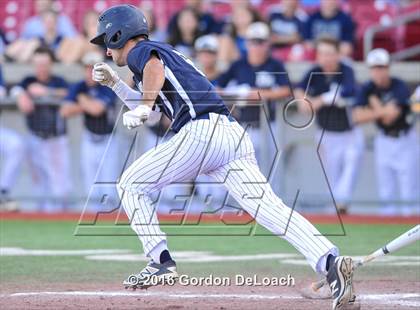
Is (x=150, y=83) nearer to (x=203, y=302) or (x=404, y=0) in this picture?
(x=203, y=302)

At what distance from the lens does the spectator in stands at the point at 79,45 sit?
1512cm

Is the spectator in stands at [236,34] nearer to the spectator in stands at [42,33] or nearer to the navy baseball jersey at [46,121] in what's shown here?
the spectator in stands at [42,33]

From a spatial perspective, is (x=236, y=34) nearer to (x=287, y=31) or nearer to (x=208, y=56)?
(x=287, y=31)

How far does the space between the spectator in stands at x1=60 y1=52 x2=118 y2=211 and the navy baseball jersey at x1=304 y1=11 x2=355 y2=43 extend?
346 cm

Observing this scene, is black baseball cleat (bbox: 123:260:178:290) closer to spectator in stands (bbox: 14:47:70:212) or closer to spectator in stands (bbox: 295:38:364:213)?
spectator in stands (bbox: 295:38:364:213)

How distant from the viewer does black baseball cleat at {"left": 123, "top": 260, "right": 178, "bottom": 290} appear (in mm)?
6348

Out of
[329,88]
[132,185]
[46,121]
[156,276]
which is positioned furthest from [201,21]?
[156,276]

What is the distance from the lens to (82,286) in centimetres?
767

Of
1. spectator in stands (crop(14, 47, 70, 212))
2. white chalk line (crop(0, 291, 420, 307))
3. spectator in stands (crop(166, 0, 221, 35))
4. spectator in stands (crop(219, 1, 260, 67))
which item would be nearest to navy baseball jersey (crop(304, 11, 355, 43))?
spectator in stands (crop(219, 1, 260, 67))

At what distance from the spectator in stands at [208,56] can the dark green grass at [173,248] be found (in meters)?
2.46

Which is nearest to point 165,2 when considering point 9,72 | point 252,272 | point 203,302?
point 9,72

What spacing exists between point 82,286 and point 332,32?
858cm

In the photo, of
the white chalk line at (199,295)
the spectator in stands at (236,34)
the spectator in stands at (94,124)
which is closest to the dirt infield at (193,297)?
the white chalk line at (199,295)

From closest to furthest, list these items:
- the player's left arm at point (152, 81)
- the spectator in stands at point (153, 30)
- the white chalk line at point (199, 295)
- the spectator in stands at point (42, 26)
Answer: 1. the player's left arm at point (152, 81)
2. the white chalk line at point (199, 295)
3. the spectator in stands at point (153, 30)
4. the spectator in stands at point (42, 26)
